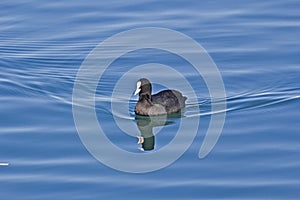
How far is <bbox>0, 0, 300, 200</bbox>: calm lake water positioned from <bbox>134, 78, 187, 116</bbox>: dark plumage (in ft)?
0.58

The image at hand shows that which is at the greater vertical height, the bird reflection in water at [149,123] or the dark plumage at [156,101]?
the dark plumage at [156,101]

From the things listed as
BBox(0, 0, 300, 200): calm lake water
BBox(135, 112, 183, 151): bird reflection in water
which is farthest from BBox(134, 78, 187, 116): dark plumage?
BBox(0, 0, 300, 200): calm lake water

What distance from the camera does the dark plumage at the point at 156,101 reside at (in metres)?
14.0

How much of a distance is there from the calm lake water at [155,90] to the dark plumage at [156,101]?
0.58ft

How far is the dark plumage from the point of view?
1395cm

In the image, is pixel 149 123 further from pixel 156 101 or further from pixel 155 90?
pixel 155 90

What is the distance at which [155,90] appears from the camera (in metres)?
15.1

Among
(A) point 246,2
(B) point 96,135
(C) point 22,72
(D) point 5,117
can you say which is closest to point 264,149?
(B) point 96,135

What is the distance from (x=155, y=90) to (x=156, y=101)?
1.04 m

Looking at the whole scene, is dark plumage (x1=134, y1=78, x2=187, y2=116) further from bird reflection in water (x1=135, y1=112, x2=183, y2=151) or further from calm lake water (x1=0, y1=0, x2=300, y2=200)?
calm lake water (x1=0, y1=0, x2=300, y2=200)

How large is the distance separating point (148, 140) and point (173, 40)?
413 centimetres

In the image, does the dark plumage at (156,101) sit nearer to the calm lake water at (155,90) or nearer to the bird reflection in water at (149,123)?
the bird reflection in water at (149,123)

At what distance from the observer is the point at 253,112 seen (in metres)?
13.5

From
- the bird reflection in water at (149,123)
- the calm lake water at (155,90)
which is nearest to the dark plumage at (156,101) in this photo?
the bird reflection in water at (149,123)
